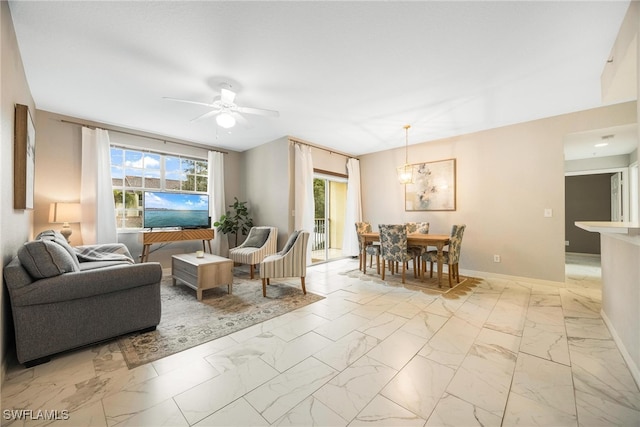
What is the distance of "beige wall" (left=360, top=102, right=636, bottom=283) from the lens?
367 centimetres

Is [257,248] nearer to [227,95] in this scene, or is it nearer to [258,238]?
A: [258,238]

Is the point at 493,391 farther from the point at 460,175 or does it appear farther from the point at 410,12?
the point at 460,175

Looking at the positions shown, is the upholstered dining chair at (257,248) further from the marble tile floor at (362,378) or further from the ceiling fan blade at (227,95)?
the ceiling fan blade at (227,95)

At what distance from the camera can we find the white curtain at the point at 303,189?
4.79 meters

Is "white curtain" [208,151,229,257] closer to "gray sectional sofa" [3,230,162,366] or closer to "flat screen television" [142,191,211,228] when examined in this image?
"flat screen television" [142,191,211,228]

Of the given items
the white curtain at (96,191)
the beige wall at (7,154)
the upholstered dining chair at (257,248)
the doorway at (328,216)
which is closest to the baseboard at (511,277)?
the doorway at (328,216)

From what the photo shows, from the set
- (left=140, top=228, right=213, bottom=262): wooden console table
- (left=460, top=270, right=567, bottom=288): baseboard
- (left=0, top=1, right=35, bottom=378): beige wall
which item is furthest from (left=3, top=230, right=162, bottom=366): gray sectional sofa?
(left=460, top=270, right=567, bottom=288): baseboard

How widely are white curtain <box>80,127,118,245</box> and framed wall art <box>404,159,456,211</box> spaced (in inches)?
211

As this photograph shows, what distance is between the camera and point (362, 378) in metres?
1.66

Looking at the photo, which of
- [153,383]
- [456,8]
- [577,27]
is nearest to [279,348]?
[153,383]

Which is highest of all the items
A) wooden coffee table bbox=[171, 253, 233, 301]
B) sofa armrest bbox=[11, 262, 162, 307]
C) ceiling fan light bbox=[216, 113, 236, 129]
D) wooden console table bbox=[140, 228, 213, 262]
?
ceiling fan light bbox=[216, 113, 236, 129]

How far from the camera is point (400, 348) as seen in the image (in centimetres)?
202

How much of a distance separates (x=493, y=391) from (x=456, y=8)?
2576mm

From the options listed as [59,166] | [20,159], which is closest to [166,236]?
[59,166]
